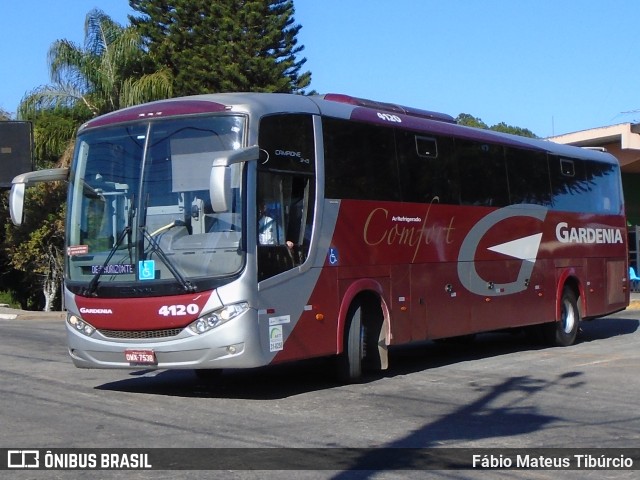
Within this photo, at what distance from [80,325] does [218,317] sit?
190 cm

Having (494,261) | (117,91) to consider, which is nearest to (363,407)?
(494,261)

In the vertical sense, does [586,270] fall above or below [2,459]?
above

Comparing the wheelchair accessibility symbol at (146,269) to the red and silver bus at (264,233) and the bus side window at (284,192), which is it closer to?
the red and silver bus at (264,233)

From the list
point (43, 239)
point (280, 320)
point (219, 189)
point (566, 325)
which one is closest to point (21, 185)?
point (219, 189)

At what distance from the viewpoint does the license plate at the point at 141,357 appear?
35.3ft


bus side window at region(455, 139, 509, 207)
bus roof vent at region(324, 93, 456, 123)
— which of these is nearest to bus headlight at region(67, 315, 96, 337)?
bus roof vent at region(324, 93, 456, 123)

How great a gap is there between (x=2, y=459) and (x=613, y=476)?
16.0 ft

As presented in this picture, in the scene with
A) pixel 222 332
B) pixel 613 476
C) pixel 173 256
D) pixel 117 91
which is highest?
pixel 117 91

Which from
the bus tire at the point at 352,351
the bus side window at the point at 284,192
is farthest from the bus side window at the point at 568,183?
the bus side window at the point at 284,192

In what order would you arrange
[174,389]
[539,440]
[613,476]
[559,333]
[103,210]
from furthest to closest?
[559,333] → [174,389] → [103,210] → [539,440] → [613,476]

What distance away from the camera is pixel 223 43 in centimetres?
3959

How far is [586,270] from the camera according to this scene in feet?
61.0

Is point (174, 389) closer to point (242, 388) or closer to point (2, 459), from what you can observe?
point (242, 388)

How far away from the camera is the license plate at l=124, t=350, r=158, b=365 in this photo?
10.8 metres
